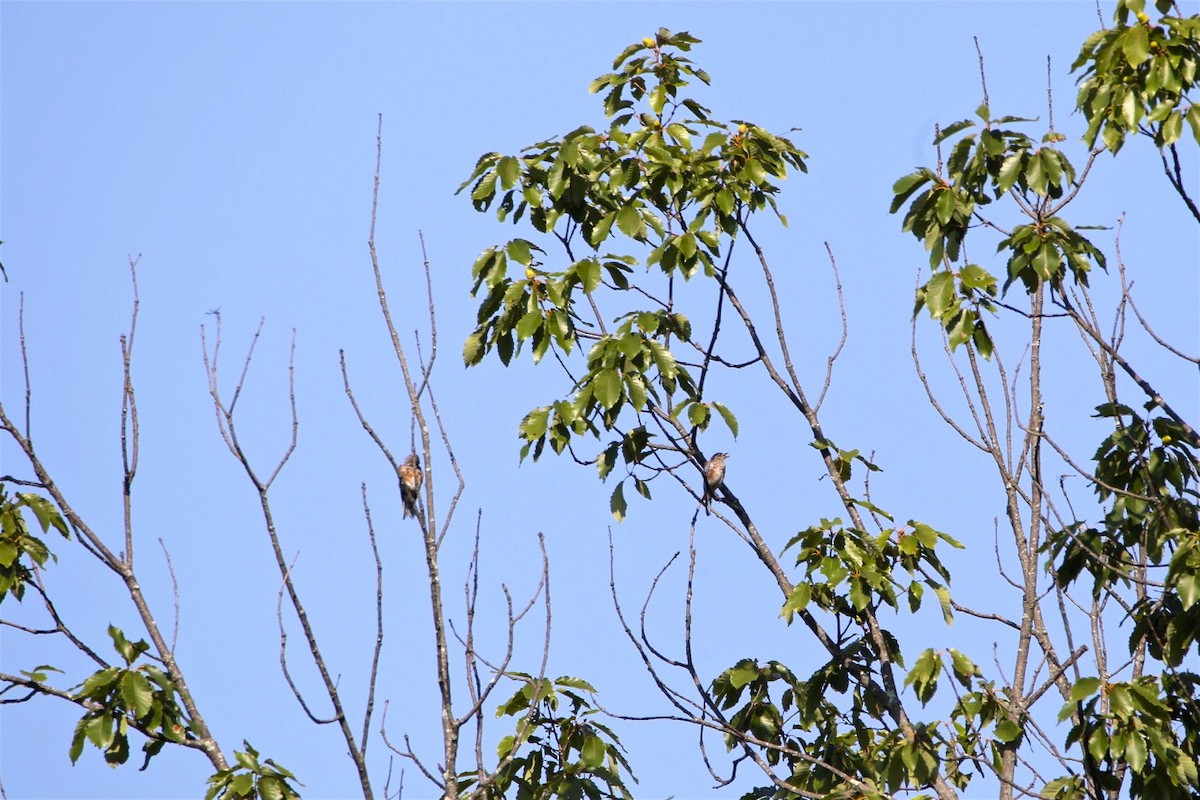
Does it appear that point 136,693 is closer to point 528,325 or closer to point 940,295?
point 528,325

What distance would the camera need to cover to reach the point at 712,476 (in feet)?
23.6

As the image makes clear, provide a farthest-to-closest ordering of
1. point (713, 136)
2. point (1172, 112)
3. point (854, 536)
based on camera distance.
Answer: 1. point (713, 136)
2. point (854, 536)
3. point (1172, 112)

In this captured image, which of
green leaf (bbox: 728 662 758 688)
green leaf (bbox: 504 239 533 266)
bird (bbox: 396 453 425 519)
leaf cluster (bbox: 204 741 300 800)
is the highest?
green leaf (bbox: 504 239 533 266)

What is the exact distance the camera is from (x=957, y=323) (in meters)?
6.23

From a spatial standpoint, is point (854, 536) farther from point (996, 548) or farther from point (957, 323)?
point (957, 323)

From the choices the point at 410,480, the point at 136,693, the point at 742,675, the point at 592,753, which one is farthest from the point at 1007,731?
the point at 136,693

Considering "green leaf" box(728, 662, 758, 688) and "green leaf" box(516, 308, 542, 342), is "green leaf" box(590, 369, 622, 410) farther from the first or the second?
"green leaf" box(728, 662, 758, 688)

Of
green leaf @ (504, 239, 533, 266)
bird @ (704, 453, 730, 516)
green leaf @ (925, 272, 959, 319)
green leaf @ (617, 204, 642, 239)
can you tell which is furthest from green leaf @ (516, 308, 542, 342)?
green leaf @ (925, 272, 959, 319)

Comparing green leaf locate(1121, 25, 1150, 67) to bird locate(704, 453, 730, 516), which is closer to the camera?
green leaf locate(1121, 25, 1150, 67)

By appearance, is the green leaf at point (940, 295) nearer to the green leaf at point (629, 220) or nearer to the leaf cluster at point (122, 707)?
the green leaf at point (629, 220)

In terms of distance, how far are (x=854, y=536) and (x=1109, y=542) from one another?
1.16 metres

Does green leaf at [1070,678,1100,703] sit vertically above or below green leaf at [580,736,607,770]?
below

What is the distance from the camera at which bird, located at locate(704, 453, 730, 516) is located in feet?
22.8

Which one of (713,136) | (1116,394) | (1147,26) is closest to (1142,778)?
(1116,394)
